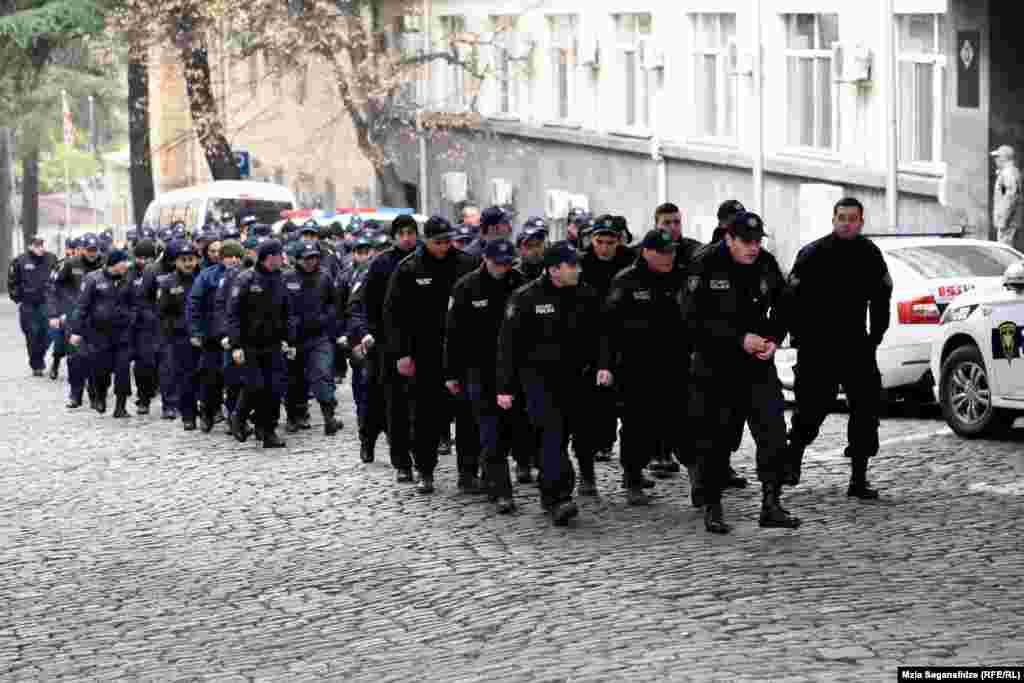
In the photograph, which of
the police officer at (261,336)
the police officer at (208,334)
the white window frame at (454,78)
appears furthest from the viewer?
the white window frame at (454,78)

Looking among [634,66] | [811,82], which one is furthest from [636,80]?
[811,82]

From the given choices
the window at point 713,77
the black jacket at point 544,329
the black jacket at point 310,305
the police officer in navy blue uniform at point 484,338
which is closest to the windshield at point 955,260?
the black jacket at point 310,305

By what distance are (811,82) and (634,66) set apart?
740cm

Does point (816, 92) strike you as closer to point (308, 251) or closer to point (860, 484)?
point (308, 251)

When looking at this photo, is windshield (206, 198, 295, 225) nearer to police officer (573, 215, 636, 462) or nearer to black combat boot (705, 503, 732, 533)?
police officer (573, 215, 636, 462)

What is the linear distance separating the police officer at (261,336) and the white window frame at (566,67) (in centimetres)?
2271

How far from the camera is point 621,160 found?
4147 cm

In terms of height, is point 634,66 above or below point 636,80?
above

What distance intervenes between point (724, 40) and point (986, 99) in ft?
28.3

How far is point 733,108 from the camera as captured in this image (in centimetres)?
3650

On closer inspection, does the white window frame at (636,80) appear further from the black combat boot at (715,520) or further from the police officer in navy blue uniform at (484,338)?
the black combat boot at (715,520)

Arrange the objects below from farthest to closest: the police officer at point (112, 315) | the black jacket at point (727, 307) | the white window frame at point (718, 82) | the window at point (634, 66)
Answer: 1. the window at point (634, 66)
2. the white window frame at point (718, 82)
3. the police officer at point (112, 315)
4. the black jacket at point (727, 307)

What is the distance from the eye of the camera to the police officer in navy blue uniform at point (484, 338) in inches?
617

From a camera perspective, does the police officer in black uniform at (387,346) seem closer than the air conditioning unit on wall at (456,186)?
Yes
